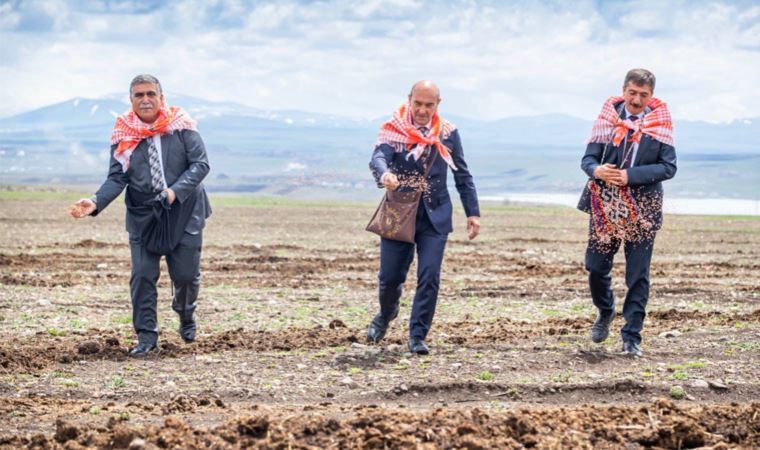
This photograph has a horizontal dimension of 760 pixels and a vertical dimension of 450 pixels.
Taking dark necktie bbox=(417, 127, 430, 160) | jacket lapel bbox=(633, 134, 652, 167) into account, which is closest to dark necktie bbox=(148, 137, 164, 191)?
dark necktie bbox=(417, 127, 430, 160)

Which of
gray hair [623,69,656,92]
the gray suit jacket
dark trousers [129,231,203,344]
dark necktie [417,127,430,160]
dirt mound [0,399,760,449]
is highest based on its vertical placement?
gray hair [623,69,656,92]

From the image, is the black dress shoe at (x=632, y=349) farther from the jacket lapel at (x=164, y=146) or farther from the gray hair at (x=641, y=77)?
the jacket lapel at (x=164, y=146)

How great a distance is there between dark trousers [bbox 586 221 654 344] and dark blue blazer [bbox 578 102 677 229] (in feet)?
0.91

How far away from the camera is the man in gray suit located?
9.28 meters

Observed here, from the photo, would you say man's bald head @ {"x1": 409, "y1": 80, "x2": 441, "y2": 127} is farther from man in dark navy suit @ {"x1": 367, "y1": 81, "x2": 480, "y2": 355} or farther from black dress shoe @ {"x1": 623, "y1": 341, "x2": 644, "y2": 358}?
black dress shoe @ {"x1": 623, "y1": 341, "x2": 644, "y2": 358}

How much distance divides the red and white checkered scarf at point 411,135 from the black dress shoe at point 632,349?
2050 millimetres

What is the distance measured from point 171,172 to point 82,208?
2.58 feet

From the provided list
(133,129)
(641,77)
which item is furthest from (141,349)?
(641,77)

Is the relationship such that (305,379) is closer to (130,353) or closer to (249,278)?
(130,353)

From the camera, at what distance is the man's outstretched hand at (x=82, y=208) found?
902cm

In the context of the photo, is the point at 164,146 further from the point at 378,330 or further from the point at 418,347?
the point at 418,347

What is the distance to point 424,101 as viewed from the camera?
9.26 metres

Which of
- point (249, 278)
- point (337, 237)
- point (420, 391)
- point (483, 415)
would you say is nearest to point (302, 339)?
point (420, 391)

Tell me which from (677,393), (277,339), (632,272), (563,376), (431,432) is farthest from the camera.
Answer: (277,339)
